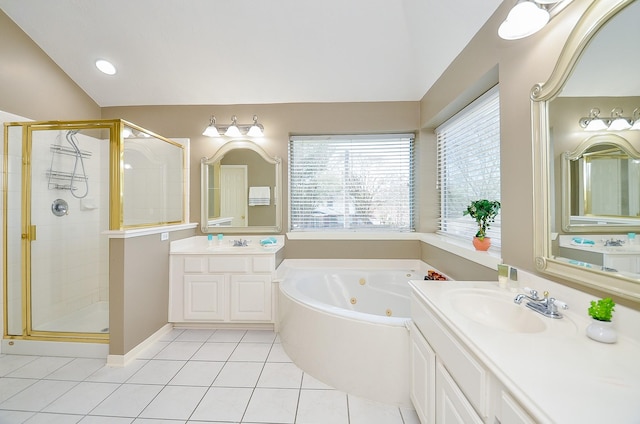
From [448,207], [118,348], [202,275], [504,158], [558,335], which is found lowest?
[118,348]

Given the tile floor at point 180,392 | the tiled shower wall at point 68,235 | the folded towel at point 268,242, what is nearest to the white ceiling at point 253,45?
the tiled shower wall at point 68,235

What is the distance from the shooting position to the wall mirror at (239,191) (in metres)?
2.97

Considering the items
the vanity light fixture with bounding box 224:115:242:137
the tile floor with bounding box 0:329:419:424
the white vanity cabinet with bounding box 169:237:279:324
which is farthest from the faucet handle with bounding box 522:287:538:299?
the vanity light fixture with bounding box 224:115:242:137

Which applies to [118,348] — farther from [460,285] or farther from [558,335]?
[558,335]

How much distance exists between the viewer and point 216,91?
2797 mm

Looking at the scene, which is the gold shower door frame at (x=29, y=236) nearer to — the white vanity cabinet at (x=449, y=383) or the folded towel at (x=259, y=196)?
the folded towel at (x=259, y=196)

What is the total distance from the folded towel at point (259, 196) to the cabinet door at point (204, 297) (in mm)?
891

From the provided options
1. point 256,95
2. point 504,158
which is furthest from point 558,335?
point 256,95

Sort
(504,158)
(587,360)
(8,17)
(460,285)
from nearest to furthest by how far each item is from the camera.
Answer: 1. (587,360)
2. (460,285)
3. (504,158)
4. (8,17)

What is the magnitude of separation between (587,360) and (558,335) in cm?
17

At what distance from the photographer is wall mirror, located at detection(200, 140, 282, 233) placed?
2.97 m

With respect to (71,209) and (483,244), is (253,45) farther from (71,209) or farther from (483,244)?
(483,244)

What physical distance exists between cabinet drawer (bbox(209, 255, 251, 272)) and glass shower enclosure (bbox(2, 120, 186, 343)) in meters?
0.67

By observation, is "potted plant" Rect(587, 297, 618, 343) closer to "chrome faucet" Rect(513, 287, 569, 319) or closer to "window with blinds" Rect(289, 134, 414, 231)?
"chrome faucet" Rect(513, 287, 569, 319)
